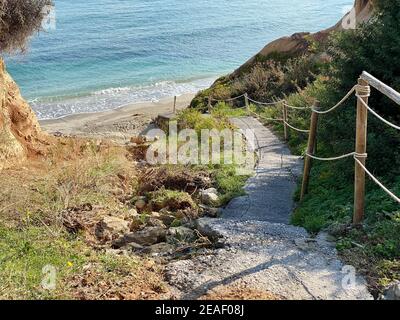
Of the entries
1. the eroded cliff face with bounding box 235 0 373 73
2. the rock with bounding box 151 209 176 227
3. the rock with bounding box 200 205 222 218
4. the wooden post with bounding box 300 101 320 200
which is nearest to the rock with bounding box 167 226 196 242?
the rock with bounding box 151 209 176 227

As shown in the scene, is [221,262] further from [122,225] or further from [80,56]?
[80,56]

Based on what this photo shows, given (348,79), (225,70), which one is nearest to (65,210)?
(348,79)

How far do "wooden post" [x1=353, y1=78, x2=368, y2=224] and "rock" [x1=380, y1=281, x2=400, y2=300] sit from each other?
1.48 metres

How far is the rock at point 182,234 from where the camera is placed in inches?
222

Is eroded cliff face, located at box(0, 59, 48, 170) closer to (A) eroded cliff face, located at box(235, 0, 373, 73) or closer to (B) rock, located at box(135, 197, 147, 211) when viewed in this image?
(B) rock, located at box(135, 197, 147, 211)

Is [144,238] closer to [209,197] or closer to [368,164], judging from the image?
[209,197]

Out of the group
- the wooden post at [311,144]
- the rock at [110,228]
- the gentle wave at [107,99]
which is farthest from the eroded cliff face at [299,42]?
the rock at [110,228]

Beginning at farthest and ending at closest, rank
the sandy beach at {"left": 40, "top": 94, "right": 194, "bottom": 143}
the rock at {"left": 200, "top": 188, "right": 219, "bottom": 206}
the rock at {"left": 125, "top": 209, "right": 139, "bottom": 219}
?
the sandy beach at {"left": 40, "top": 94, "right": 194, "bottom": 143} < the rock at {"left": 200, "top": 188, "right": 219, "bottom": 206} < the rock at {"left": 125, "top": 209, "right": 139, "bottom": 219}

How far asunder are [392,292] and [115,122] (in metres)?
20.6

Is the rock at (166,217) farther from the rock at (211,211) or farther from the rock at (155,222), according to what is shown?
the rock at (211,211)

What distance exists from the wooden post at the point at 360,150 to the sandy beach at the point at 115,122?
48.3 ft

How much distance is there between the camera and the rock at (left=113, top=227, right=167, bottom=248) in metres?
5.79

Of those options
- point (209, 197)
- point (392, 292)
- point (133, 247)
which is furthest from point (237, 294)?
point (209, 197)
